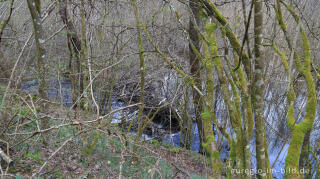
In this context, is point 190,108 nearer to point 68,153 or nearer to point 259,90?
point 68,153

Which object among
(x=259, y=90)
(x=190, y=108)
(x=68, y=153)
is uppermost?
(x=259, y=90)

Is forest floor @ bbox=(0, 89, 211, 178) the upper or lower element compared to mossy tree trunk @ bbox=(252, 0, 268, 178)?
lower

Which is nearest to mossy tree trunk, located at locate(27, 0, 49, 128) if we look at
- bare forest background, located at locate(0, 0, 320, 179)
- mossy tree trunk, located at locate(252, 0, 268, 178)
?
bare forest background, located at locate(0, 0, 320, 179)

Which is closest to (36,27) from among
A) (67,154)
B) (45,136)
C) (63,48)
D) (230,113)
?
(45,136)

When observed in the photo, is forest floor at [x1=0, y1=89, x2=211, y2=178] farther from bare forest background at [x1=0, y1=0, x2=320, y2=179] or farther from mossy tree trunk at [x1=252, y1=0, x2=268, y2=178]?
mossy tree trunk at [x1=252, y1=0, x2=268, y2=178]

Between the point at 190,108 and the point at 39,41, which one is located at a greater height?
the point at 39,41

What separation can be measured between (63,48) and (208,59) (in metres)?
8.20

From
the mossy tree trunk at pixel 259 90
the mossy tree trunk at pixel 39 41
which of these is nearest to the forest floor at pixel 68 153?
the mossy tree trunk at pixel 39 41

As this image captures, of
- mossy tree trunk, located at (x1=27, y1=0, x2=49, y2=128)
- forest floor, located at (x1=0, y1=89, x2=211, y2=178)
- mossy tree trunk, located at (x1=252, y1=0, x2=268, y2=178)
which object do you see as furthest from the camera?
mossy tree trunk, located at (x1=27, y1=0, x2=49, y2=128)

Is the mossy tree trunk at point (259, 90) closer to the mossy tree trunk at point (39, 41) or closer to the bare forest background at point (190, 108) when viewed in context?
the bare forest background at point (190, 108)

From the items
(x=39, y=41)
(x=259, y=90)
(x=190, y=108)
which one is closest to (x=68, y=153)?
(x=39, y=41)

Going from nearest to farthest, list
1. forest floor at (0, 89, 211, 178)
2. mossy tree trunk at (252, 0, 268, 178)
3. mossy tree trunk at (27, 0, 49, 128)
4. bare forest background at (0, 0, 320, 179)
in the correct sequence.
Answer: mossy tree trunk at (252, 0, 268, 178)
bare forest background at (0, 0, 320, 179)
forest floor at (0, 89, 211, 178)
mossy tree trunk at (27, 0, 49, 128)

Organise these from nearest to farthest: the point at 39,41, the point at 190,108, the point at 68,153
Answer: the point at 39,41 → the point at 68,153 → the point at 190,108

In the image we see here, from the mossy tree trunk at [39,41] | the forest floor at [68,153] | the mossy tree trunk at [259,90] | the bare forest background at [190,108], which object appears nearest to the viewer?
the mossy tree trunk at [259,90]
